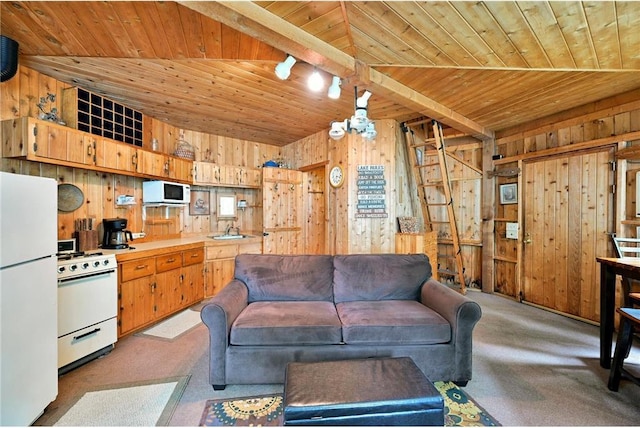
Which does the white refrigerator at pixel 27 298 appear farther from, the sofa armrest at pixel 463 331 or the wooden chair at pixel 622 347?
the wooden chair at pixel 622 347

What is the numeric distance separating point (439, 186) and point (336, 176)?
6.37 feet

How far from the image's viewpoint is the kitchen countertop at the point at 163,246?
9.23ft

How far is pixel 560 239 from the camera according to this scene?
364 centimetres

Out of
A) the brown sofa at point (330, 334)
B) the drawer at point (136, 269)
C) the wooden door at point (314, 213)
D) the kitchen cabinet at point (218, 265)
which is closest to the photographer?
the brown sofa at point (330, 334)

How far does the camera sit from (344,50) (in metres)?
2.36

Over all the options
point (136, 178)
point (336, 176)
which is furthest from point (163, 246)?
point (336, 176)

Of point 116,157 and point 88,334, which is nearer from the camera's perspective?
point 88,334

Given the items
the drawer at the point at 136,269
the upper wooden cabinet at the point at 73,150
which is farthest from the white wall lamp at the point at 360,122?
the drawer at the point at 136,269

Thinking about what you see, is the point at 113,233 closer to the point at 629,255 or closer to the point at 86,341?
the point at 86,341

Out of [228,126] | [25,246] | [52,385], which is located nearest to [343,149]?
[228,126]

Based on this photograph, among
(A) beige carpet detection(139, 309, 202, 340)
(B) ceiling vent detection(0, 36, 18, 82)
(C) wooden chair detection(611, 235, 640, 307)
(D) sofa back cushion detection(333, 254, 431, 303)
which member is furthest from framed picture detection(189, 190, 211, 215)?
(C) wooden chair detection(611, 235, 640, 307)

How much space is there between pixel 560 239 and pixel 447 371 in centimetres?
288

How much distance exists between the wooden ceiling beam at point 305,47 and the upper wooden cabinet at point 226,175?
2.75 m

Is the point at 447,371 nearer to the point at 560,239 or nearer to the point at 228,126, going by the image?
the point at 560,239
